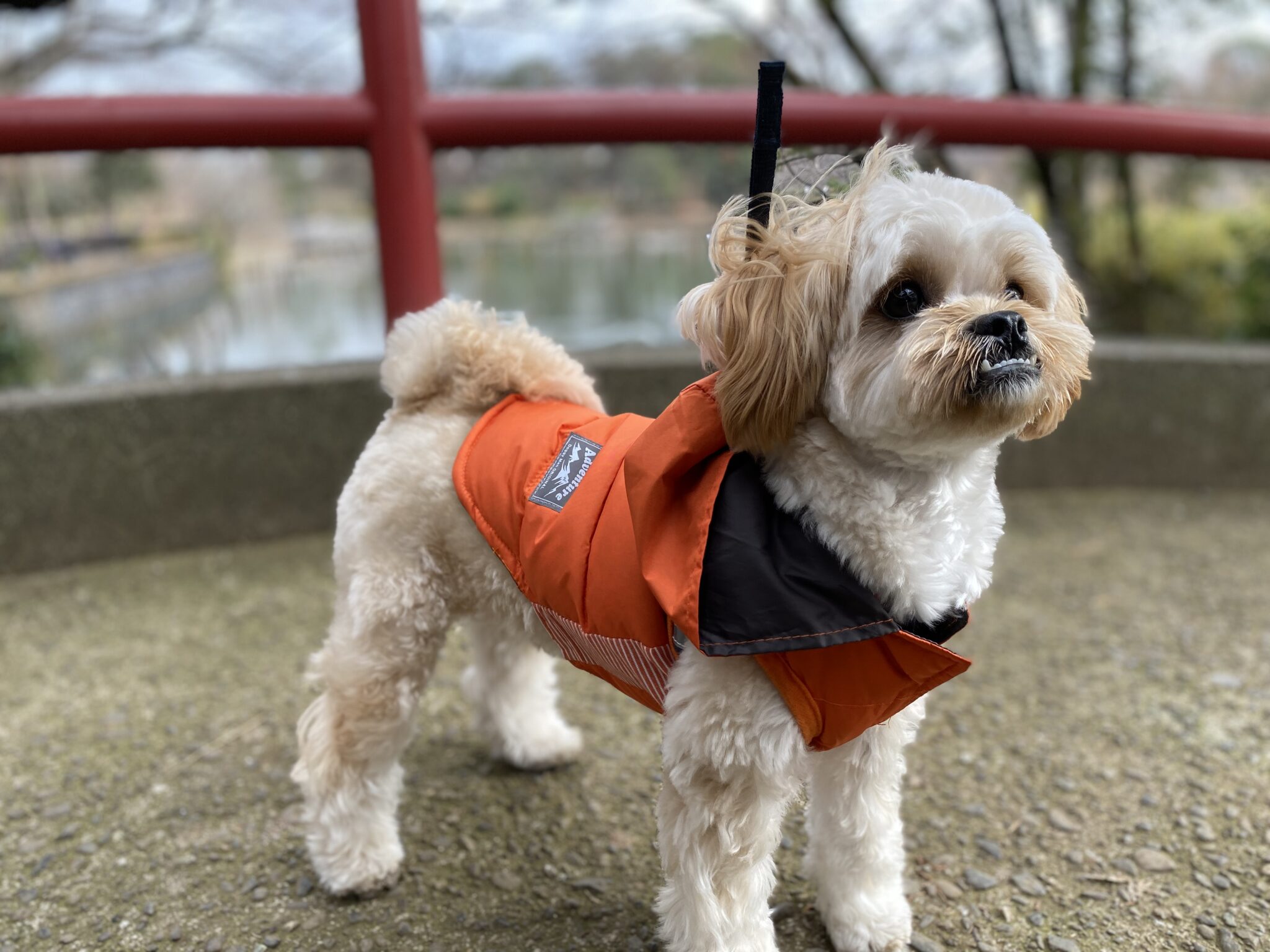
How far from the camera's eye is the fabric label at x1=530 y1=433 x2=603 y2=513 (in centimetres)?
186

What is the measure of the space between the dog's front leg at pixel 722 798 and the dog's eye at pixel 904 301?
68cm

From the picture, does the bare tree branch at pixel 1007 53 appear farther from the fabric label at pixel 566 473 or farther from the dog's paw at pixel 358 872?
the dog's paw at pixel 358 872

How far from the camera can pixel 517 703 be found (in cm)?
266

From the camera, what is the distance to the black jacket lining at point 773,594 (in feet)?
4.98

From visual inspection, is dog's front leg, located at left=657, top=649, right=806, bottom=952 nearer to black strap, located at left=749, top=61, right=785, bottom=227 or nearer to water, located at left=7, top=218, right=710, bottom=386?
black strap, located at left=749, top=61, right=785, bottom=227

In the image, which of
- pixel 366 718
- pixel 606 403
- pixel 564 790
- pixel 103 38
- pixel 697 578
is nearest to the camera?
pixel 697 578

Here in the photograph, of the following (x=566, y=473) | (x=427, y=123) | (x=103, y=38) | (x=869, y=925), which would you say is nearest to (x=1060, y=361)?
(x=566, y=473)

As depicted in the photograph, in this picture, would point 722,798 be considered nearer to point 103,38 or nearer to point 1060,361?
point 1060,361

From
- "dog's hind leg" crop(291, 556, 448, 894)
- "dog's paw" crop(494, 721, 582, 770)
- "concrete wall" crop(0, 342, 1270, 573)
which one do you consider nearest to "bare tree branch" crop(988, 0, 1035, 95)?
"concrete wall" crop(0, 342, 1270, 573)

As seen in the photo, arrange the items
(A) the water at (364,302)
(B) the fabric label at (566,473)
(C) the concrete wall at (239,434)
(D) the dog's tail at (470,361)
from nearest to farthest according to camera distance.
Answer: (B) the fabric label at (566,473) < (D) the dog's tail at (470,361) < (C) the concrete wall at (239,434) < (A) the water at (364,302)

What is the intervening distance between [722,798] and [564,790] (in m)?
1.02

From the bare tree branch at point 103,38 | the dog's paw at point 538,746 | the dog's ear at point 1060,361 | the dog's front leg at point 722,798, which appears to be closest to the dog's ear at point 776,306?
the dog's ear at point 1060,361

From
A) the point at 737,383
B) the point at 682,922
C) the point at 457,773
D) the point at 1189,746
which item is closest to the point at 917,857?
the point at 682,922

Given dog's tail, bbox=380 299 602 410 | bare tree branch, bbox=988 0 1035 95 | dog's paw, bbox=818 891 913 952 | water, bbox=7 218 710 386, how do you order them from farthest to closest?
1. bare tree branch, bbox=988 0 1035 95
2. water, bbox=7 218 710 386
3. dog's tail, bbox=380 299 602 410
4. dog's paw, bbox=818 891 913 952
